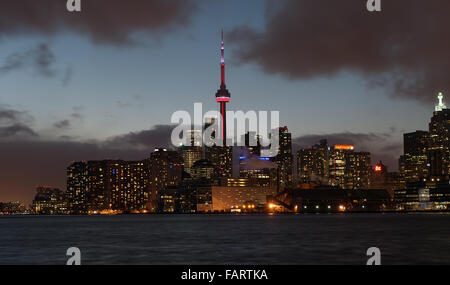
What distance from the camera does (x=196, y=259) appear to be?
59250mm

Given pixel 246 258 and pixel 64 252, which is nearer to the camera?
pixel 246 258

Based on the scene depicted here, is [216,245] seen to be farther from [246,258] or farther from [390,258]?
[390,258]
